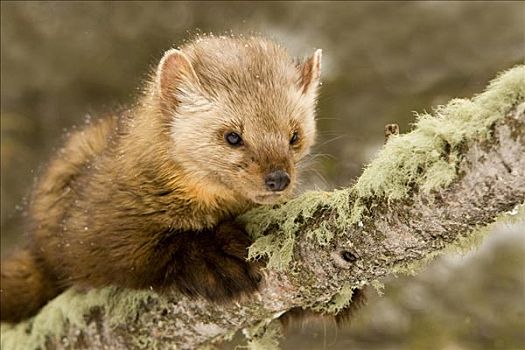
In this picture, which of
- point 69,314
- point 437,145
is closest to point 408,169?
point 437,145

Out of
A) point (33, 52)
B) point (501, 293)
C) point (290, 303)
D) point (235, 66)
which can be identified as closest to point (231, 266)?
point (290, 303)

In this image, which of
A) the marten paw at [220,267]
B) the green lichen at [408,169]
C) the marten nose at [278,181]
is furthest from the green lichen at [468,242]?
the marten paw at [220,267]

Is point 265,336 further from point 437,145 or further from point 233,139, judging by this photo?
point 437,145

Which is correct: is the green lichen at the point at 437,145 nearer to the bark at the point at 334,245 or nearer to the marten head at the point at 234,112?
the bark at the point at 334,245

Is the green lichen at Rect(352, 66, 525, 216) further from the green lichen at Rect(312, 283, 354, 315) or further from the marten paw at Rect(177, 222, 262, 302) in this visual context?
the marten paw at Rect(177, 222, 262, 302)

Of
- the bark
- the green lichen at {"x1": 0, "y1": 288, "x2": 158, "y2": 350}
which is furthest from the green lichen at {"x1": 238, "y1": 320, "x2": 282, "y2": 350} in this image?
the green lichen at {"x1": 0, "y1": 288, "x2": 158, "y2": 350}

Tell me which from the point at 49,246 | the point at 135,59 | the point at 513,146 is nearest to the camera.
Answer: the point at 513,146

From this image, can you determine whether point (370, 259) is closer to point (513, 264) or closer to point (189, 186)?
point (189, 186)

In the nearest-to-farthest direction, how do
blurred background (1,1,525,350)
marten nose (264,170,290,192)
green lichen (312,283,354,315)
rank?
marten nose (264,170,290,192), green lichen (312,283,354,315), blurred background (1,1,525,350)
